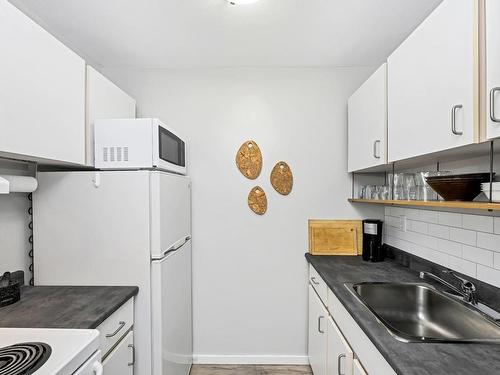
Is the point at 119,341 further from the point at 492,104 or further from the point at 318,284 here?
the point at 492,104

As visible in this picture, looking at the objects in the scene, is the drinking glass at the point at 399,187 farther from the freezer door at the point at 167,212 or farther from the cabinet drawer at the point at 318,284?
the freezer door at the point at 167,212

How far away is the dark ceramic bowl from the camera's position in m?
1.16

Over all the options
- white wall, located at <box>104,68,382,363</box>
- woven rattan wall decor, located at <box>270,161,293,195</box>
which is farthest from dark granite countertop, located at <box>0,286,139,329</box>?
woven rattan wall decor, located at <box>270,161,293,195</box>

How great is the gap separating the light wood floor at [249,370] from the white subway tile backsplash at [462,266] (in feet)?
4.64

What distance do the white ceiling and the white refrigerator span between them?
939 millimetres

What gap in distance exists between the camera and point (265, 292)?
8.51ft

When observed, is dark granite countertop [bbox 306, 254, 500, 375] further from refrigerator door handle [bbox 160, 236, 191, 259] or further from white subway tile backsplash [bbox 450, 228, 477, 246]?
refrigerator door handle [bbox 160, 236, 191, 259]

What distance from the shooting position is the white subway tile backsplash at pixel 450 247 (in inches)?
65.3

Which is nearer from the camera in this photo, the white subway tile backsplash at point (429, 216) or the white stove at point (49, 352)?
the white stove at point (49, 352)

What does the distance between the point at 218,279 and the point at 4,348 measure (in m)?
1.64

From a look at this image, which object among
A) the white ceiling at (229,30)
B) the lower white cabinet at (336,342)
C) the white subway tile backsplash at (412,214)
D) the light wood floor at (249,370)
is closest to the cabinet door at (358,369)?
the lower white cabinet at (336,342)

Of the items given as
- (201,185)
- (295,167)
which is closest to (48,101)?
(201,185)

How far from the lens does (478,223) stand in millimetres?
1514

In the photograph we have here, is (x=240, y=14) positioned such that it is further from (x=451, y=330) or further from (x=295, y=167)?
(x=451, y=330)
